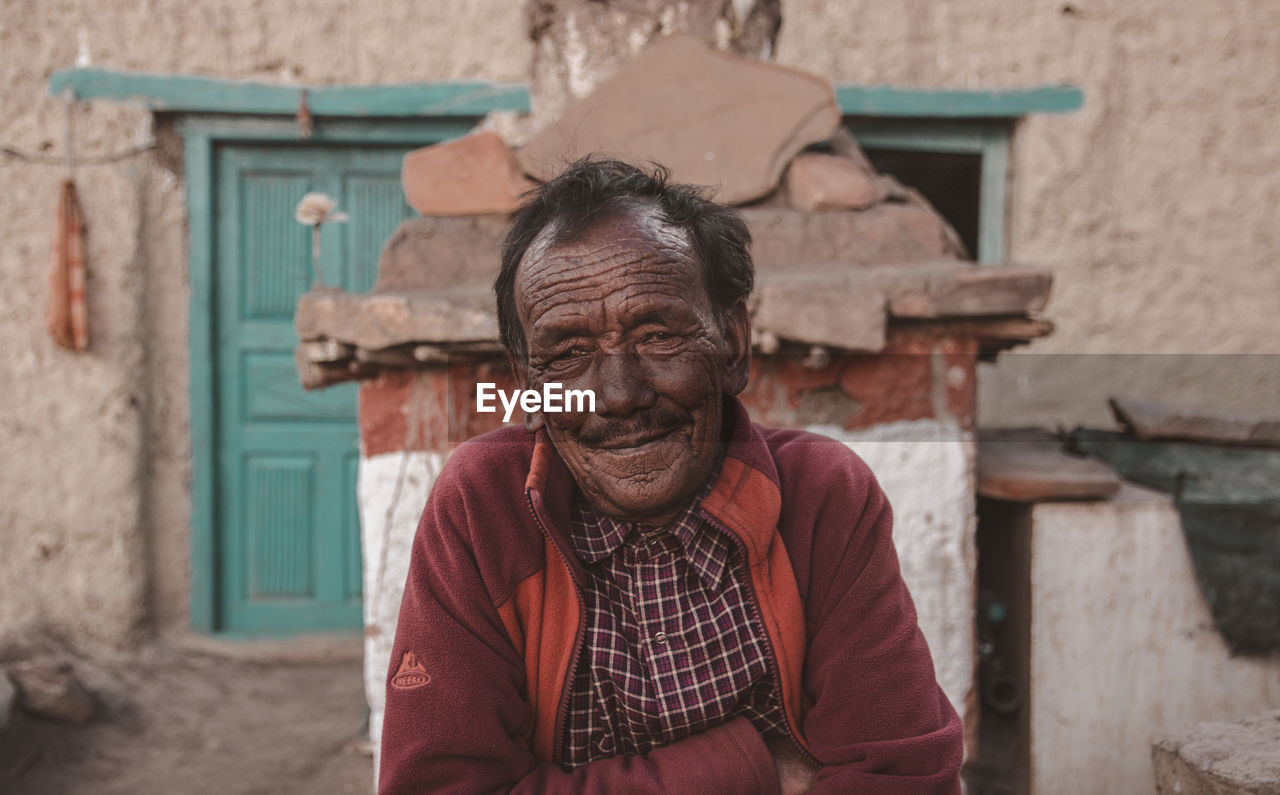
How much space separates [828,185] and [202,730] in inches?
121

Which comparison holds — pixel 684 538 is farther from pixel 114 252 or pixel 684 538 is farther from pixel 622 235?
pixel 114 252

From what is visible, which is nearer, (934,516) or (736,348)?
(736,348)

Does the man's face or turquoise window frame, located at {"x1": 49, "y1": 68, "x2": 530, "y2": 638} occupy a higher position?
turquoise window frame, located at {"x1": 49, "y1": 68, "x2": 530, "y2": 638}

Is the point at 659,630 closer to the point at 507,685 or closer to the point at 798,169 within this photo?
the point at 507,685

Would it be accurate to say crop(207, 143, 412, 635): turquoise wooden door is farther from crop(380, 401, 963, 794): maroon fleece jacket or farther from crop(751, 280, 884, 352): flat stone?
crop(380, 401, 963, 794): maroon fleece jacket

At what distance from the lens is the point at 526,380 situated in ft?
4.74

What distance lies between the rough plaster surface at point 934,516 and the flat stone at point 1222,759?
550 mm

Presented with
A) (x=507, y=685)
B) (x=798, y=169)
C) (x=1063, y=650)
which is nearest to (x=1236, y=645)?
(x=1063, y=650)

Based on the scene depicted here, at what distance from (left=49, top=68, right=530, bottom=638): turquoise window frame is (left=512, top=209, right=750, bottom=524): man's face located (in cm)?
299

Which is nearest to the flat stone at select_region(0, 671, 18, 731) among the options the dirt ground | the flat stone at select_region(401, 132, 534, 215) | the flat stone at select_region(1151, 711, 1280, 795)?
the dirt ground

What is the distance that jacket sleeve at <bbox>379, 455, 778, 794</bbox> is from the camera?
4.06 feet

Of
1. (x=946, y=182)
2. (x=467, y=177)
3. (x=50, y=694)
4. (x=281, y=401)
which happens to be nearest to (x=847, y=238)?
(x=467, y=177)

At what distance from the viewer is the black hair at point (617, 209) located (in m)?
1.34

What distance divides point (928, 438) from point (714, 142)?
0.97m
